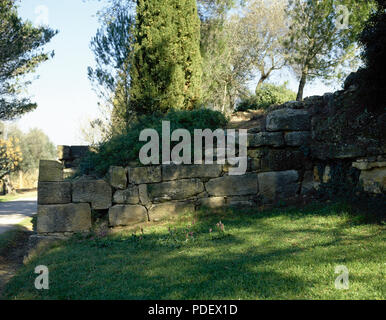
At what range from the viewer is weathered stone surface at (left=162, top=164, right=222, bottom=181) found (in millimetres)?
6547

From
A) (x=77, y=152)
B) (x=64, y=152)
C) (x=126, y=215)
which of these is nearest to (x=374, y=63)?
(x=126, y=215)

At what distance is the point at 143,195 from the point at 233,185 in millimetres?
1799

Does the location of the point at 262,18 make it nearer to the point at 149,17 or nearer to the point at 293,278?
the point at 149,17

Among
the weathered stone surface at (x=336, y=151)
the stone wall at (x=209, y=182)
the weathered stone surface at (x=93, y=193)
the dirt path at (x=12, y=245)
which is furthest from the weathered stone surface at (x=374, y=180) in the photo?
the dirt path at (x=12, y=245)

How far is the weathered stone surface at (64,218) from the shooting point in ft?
20.5

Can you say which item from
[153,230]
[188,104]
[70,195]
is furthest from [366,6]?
[70,195]

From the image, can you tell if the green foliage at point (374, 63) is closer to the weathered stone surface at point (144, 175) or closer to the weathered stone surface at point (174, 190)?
the weathered stone surface at point (174, 190)

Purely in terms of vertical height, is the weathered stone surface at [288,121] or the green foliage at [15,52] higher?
the green foliage at [15,52]

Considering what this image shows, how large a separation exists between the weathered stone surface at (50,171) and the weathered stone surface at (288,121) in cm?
432

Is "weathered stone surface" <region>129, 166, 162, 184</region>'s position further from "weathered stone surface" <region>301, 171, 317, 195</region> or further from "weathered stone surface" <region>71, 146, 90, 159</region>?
"weathered stone surface" <region>71, 146, 90, 159</region>

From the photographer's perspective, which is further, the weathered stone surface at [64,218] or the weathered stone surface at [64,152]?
the weathered stone surface at [64,152]

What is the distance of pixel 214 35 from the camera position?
13.5 metres
